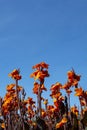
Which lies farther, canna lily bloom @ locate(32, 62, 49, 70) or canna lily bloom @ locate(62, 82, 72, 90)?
canna lily bloom @ locate(62, 82, 72, 90)

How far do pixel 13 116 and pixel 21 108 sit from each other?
1.76m

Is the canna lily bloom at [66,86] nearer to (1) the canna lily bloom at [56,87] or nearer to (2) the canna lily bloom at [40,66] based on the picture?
(1) the canna lily bloom at [56,87]

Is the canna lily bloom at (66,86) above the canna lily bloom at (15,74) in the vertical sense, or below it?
below

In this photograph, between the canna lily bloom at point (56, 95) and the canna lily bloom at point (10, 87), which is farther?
the canna lily bloom at point (10, 87)

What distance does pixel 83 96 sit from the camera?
10711mm

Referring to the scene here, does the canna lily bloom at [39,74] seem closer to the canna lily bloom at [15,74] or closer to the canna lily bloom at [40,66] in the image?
the canna lily bloom at [40,66]

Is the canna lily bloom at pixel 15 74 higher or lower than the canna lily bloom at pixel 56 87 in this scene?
higher

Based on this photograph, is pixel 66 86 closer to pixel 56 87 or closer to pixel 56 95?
pixel 56 87

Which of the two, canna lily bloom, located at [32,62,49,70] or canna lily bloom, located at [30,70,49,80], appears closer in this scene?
canna lily bloom, located at [30,70,49,80]

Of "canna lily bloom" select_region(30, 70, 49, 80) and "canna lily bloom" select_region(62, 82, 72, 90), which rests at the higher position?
"canna lily bloom" select_region(30, 70, 49, 80)

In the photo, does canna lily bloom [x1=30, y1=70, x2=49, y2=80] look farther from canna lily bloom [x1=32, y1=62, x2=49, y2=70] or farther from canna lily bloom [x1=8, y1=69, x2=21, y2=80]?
canna lily bloom [x1=8, y1=69, x2=21, y2=80]

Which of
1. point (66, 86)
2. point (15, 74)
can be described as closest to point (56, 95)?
point (66, 86)

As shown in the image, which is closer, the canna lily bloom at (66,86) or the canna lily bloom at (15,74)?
the canna lily bloom at (15,74)

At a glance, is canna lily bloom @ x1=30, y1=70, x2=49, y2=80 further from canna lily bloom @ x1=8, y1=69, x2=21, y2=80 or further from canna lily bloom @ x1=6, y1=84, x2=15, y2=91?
canna lily bloom @ x1=6, y1=84, x2=15, y2=91
